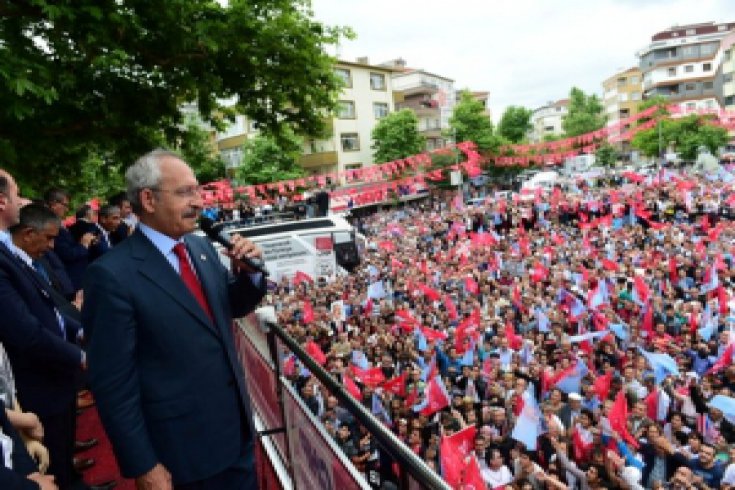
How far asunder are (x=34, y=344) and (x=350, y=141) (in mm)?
41415

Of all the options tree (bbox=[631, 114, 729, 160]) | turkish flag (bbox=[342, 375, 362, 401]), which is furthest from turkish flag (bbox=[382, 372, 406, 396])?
tree (bbox=[631, 114, 729, 160])

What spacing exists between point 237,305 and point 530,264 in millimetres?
14977

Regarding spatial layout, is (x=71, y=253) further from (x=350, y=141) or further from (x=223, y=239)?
(x=350, y=141)

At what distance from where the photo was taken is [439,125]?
2248 inches

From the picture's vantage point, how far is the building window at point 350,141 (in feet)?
139

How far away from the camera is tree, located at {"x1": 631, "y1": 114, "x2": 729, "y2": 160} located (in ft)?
149

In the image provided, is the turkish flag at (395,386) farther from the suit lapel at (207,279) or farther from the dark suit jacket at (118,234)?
the suit lapel at (207,279)

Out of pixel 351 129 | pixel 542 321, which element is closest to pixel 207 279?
pixel 542 321

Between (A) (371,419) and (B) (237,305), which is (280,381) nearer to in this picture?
(B) (237,305)

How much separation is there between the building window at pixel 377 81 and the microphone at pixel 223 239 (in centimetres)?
4475

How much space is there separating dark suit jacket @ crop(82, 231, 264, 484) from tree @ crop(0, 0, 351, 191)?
9.14 feet

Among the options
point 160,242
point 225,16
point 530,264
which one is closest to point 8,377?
point 160,242

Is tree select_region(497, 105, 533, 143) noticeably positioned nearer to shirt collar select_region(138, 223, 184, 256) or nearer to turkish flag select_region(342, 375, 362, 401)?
turkish flag select_region(342, 375, 362, 401)

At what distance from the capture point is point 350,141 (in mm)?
43156
